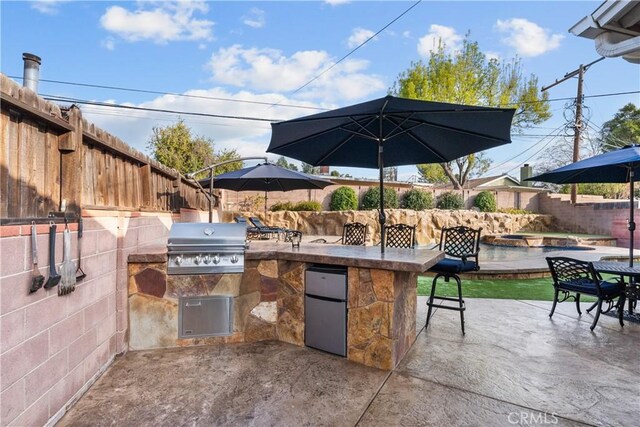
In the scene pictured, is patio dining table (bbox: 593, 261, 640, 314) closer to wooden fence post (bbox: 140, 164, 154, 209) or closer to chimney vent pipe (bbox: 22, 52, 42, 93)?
wooden fence post (bbox: 140, 164, 154, 209)

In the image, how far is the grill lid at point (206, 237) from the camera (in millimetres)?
2723

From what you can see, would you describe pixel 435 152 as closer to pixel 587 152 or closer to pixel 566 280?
pixel 566 280

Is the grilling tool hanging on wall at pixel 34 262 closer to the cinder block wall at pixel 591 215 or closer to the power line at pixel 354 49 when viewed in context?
the power line at pixel 354 49

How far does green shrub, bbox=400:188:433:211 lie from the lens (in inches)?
603

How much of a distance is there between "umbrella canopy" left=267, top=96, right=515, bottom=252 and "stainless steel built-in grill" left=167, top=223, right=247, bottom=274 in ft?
3.42

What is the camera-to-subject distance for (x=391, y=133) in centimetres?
312

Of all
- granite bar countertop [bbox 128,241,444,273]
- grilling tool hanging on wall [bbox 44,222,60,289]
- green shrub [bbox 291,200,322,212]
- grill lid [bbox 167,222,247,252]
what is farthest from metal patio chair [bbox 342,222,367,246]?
green shrub [bbox 291,200,322,212]

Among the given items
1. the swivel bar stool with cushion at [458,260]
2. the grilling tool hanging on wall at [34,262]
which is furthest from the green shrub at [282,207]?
the grilling tool hanging on wall at [34,262]

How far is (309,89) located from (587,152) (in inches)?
683

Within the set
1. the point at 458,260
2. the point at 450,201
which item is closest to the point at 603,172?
the point at 458,260

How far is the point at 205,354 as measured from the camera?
279 cm

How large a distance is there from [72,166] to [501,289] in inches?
223

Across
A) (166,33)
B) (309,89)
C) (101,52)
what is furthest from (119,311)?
(309,89)

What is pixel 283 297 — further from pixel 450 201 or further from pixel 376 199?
pixel 450 201
